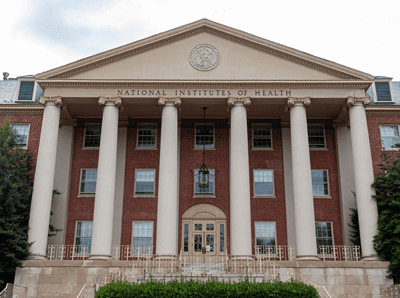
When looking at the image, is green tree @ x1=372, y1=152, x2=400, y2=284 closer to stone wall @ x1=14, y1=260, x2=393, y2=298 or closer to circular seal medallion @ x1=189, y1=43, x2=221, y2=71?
stone wall @ x1=14, y1=260, x2=393, y2=298

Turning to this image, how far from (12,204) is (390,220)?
21683 millimetres

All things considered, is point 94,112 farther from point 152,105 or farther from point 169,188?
point 169,188

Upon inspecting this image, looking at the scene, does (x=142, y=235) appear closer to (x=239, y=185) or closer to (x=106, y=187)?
(x=106, y=187)

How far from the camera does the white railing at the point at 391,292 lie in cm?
2348

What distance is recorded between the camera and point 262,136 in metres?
33.8

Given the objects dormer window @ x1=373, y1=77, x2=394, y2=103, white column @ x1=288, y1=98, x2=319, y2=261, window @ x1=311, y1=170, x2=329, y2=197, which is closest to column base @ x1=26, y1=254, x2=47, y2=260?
white column @ x1=288, y1=98, x2=319, y2=261

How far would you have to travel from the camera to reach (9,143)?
28500 millimetres

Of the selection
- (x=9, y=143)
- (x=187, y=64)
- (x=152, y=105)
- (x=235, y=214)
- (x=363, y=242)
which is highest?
(x=187, y=64)

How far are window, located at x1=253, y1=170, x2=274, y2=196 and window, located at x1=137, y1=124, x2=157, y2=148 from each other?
791 centimetres

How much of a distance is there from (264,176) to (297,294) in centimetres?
1499

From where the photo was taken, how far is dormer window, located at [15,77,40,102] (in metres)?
35.6

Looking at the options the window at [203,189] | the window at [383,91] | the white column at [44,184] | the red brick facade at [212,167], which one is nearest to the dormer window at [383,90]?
→ the window at [383,91]

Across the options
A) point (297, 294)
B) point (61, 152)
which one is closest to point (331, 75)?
point (297, 294)

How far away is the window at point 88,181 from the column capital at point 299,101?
14778 mm
